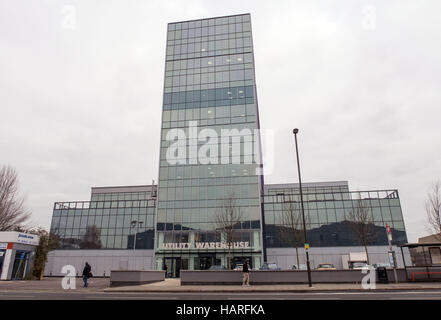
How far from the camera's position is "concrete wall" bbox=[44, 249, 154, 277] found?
1918 inches

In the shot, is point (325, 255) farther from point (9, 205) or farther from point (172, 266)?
point (9, 205)

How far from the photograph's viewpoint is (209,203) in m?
43.7

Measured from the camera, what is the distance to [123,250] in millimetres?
50469

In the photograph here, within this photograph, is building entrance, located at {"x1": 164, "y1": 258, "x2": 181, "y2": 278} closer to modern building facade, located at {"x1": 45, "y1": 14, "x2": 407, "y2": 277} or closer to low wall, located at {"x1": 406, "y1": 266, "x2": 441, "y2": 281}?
modern building facade, located at {"x1": 45, "y1": 14, "x2": 407, "y2": 277}

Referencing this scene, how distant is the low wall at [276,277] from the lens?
2088cm

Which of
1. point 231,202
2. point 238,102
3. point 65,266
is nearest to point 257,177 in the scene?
point 231,202

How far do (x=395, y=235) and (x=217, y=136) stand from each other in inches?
1321

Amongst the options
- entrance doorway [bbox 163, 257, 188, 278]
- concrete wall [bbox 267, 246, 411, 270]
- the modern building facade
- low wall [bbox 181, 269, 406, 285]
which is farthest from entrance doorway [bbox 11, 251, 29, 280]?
concrete wall [bbox 267, 246, 411, 270]

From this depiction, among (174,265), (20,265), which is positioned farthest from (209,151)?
(20,265)

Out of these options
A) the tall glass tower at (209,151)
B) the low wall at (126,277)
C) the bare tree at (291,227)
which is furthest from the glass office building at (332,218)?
the low wall at (126,277)

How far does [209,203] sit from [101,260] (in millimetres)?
23977

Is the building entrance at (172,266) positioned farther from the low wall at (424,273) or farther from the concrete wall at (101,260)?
the low wall at (424,273)

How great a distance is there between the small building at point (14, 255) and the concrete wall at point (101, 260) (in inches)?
655
